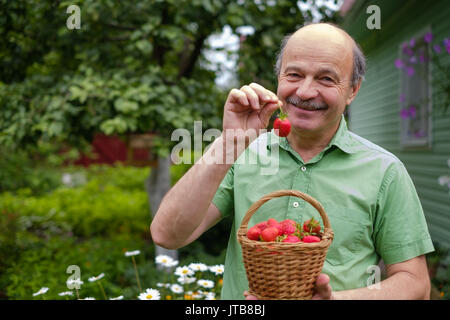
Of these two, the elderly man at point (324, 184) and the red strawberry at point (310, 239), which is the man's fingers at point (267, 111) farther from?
the red strawberry at point (310, 239)

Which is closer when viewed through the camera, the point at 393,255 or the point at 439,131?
the point at 393,255

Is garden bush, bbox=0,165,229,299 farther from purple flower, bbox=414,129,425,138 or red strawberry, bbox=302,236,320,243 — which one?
purple flower, bbox=414,129,425,138

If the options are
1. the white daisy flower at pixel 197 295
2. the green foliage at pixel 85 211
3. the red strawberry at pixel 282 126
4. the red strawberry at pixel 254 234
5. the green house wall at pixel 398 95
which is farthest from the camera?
the green foliage at pixel 85 211

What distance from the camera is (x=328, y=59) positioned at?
143 centimetres

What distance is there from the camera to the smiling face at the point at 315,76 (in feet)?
4.69

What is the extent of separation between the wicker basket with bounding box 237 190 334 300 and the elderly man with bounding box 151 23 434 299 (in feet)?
0.48

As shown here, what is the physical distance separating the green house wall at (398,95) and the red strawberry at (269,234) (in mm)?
4102

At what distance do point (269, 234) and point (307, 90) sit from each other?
51 centimetres

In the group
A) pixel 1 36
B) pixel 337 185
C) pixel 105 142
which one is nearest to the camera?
pixel 337 185

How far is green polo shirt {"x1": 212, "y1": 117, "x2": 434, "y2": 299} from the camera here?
1426 mm

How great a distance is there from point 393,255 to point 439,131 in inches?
181

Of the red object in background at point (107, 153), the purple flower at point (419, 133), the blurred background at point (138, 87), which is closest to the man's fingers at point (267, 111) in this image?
the blurred background at point (138, 87)
